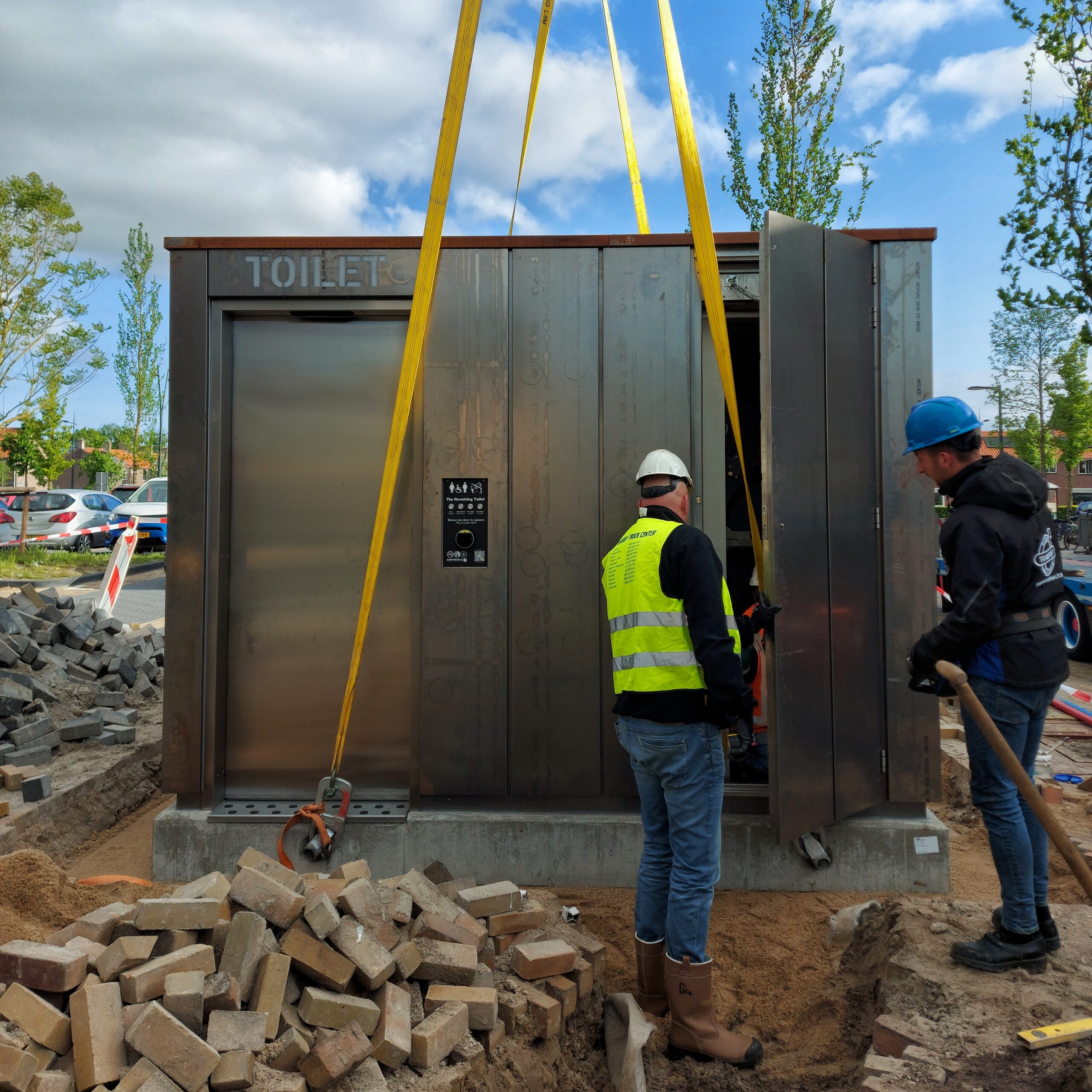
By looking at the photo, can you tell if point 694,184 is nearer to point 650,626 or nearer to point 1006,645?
point 650,626

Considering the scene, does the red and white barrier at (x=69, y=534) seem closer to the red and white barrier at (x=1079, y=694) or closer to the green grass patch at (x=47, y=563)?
the green grass patch at (x=47, y=563)

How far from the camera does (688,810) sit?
3240 mm

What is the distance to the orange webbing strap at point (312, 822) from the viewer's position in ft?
14.4

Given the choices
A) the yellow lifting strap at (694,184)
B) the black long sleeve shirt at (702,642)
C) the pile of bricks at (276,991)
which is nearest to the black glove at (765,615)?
the yellow lifting strap at (694,184)

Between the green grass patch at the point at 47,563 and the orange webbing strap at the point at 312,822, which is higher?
the green grass patch at the point at 47,563

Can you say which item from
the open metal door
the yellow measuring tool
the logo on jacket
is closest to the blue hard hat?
the logo on jacket

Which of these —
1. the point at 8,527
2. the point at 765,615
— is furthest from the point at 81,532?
the point at 765,615

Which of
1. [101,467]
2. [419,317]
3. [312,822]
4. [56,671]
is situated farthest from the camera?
[101,467]

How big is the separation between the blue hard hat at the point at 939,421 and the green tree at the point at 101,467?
133ft

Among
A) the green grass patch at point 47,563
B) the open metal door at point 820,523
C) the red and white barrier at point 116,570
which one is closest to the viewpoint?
the open metal door at point 820,523

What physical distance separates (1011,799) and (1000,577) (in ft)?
2.87

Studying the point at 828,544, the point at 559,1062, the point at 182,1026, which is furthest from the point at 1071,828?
the point at 182,1026

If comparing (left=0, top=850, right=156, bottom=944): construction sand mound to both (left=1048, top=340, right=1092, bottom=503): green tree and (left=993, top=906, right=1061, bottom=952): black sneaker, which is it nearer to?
(left=993, top=906, right=1061, bottom=952): black sneaker

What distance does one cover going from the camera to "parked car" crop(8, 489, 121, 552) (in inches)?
834
